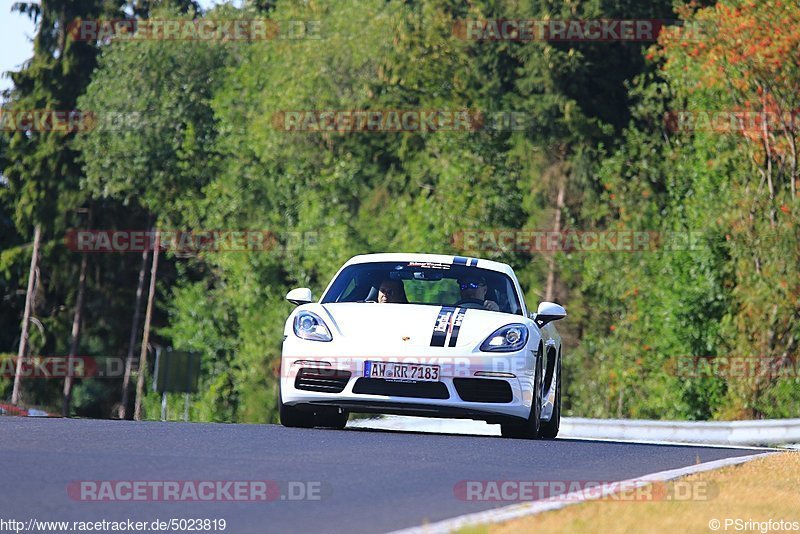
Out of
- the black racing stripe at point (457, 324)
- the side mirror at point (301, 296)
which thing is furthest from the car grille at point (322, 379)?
the side mirror at point (301, 296)

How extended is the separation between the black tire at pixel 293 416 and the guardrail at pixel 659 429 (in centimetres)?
411

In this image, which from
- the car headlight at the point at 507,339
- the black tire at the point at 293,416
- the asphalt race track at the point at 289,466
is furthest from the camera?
the black tire at the point at 293,416

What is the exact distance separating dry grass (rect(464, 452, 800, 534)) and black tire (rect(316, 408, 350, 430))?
13.9 feet

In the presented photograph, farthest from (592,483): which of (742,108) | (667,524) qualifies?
(742,108)

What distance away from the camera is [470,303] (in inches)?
556

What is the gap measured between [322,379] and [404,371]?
2.17ft

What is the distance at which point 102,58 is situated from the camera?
6606 cm

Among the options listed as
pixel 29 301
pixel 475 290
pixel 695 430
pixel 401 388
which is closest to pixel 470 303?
pixel 475 290

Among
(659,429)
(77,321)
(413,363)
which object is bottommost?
(77,321)

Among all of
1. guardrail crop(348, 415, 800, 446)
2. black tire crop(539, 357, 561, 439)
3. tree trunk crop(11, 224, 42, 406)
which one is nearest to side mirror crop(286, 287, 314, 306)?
black tire crop(539, 357, 561, 439)

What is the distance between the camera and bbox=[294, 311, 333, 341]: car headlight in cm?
1316

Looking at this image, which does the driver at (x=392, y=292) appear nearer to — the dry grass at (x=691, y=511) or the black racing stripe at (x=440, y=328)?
the black racing stripe at (x=440, y=328)

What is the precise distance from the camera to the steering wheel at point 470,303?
551 inches

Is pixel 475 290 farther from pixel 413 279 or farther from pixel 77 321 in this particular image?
pixel 77 321
